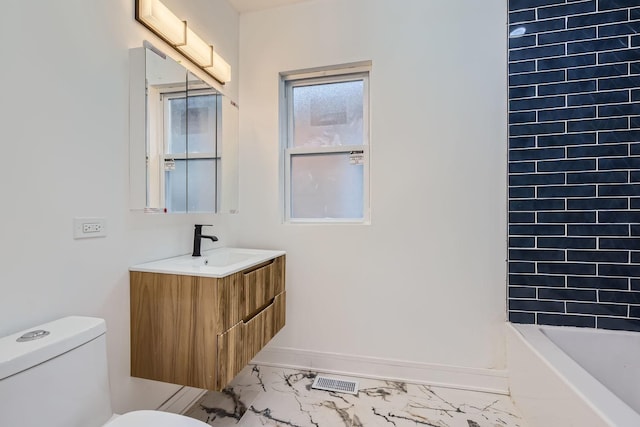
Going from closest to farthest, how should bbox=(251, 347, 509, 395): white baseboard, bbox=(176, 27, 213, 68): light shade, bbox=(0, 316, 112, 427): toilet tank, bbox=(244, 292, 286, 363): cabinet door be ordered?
bbox=(0, 316, 112, 427): toilet tank < bbox=(244, 292, 286, 363): cabinet door < bbox=(176, 27, 213, 68): light shade < bbox=(251, 347, 509, 395): white baseboard

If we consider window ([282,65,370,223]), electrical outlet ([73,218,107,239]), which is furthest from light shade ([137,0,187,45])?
electrical outlet ([73,218,107,239])

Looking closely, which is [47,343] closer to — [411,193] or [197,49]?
[197,49]

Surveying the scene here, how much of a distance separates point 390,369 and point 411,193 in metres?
1.21

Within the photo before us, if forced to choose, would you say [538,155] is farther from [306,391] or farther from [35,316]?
[35,316]

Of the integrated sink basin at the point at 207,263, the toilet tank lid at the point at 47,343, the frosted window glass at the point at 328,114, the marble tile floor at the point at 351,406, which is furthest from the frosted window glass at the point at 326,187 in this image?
the toilet tank lid at the point at 47,343

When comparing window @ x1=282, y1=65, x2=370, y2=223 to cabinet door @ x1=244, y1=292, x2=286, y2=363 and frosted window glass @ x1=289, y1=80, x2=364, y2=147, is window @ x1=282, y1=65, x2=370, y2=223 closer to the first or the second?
frosted window glass @ x1=289, y1=80, x2=364, y2=147

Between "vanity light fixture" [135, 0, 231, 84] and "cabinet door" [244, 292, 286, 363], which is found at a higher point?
"vanity light fixture" [135, 0, 231, 84]

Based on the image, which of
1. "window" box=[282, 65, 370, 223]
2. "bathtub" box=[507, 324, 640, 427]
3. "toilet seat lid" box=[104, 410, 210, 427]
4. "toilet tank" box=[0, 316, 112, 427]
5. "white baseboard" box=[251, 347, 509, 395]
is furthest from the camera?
"window" box=[282, 65, 370, 223]

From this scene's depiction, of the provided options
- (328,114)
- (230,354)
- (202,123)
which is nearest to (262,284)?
(230,354)

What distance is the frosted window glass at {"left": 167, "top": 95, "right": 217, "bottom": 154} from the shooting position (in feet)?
5.58

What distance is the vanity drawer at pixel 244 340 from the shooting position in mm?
1379

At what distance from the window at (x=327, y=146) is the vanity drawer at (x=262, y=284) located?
0.49 m

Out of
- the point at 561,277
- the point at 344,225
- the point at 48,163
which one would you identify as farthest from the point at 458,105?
the point at 48,163

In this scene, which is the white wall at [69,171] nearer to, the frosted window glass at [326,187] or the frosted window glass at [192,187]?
the frosted window glass at [192,187]
